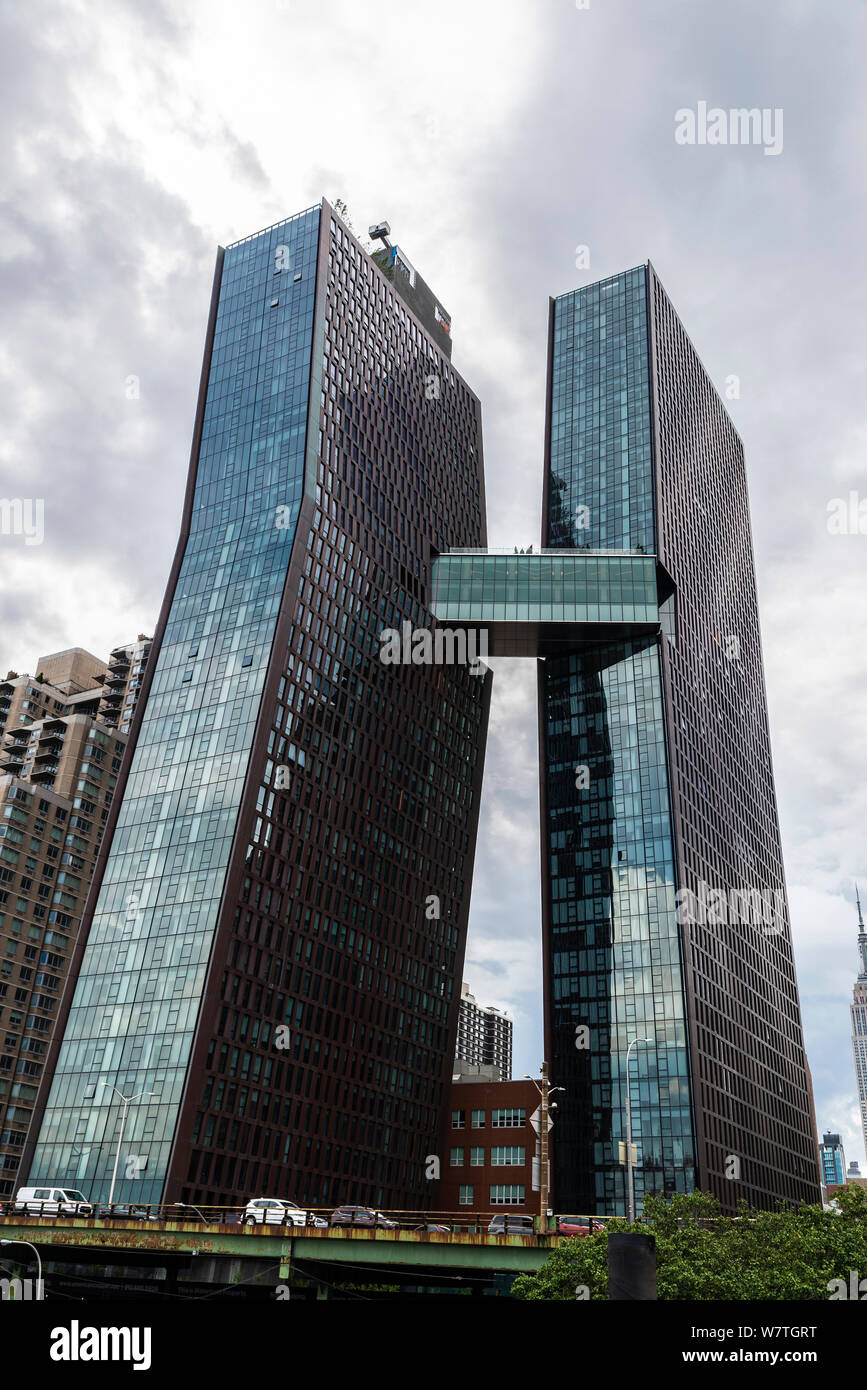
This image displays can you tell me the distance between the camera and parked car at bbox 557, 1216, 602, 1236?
164ft

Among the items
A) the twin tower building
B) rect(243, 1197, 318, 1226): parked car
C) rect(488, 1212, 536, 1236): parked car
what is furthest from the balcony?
rect(488, 1212, 536, 1236): parked car

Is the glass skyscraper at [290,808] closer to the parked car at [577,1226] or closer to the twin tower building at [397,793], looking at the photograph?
the twin tower building at [397,793]

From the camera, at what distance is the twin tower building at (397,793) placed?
102 meters

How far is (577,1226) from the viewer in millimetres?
52188

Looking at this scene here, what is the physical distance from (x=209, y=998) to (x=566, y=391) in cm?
10295

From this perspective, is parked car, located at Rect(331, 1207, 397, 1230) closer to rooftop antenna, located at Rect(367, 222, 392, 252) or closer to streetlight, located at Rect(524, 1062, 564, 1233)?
streetlight, located at Rect(524, 1062, 564, 1233)

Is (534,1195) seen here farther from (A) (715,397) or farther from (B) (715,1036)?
(A) (715,397)

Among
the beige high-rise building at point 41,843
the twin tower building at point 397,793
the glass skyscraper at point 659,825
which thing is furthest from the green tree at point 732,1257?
the beige high-rise building at point 41,843

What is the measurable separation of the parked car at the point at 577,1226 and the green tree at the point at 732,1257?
2487 mm

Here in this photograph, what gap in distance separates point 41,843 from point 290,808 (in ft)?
155

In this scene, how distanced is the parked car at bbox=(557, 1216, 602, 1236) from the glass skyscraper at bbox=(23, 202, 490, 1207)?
46.5 metres

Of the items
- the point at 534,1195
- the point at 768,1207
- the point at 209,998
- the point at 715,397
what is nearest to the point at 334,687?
the point at 209,998

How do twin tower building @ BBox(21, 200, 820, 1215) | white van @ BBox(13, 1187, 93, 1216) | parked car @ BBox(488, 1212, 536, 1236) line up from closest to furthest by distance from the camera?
1. parked car @ BBox(488, 1212, 536, 1236)
2. white van @ BBox(13, 1187, 93, 1216)
3. twin tower building @ BBox(21, 200, 820, 1215)

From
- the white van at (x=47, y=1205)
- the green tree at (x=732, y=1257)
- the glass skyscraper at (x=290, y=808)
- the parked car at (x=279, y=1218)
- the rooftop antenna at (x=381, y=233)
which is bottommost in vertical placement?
the green tree at (x=732, y=1257)
